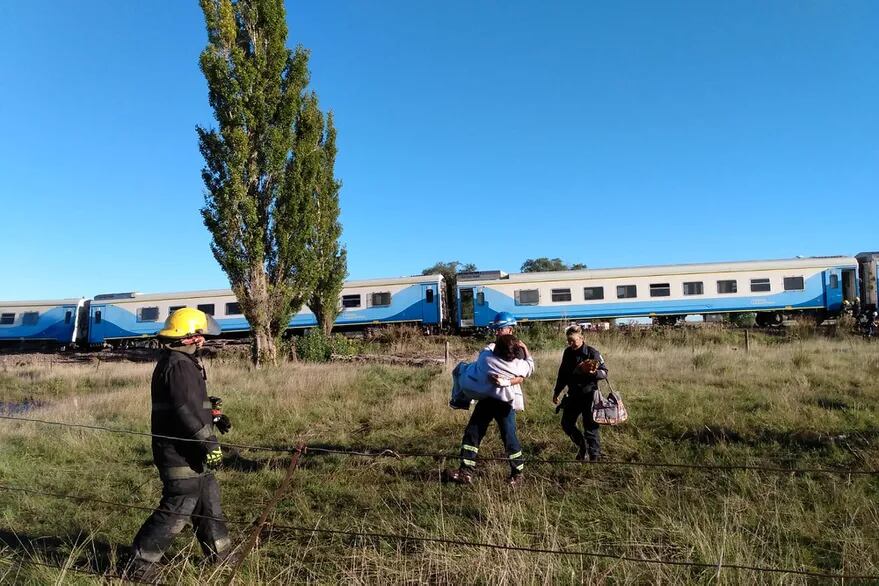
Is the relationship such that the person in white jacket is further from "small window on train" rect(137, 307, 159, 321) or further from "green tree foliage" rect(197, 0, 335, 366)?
"small window on train" rect(137, 307, 159, 321)

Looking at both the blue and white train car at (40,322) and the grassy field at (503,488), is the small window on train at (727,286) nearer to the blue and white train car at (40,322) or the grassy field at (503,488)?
the grassy field at (503,488)

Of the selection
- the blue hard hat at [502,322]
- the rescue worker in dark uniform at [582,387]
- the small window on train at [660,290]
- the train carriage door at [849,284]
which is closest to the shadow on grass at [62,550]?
the blue hard hat at [502,322]

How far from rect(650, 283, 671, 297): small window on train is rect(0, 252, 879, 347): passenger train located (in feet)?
0.13

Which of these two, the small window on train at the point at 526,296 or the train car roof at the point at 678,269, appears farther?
the small window on train at the point at 526,296

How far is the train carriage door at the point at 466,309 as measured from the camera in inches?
981

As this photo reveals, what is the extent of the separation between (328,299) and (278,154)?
708 cm

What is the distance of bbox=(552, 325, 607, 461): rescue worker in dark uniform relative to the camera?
566cm

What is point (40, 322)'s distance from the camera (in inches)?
1116

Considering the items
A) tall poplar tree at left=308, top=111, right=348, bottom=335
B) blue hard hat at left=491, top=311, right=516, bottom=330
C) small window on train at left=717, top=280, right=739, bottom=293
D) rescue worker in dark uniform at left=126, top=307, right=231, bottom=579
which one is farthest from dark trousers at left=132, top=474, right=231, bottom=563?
small window on train at left=717, top=280, right=739, bottom=293

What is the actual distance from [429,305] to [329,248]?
6.13 metres

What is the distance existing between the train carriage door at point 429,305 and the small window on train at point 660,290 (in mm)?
9118

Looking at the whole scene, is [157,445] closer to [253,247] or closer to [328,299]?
[253,247]

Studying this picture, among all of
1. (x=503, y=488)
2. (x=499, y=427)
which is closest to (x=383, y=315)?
(x=499, y=427)

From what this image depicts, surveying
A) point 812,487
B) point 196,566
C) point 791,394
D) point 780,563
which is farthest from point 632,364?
point 196,566
